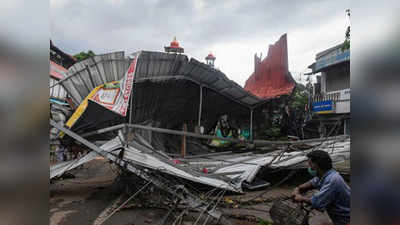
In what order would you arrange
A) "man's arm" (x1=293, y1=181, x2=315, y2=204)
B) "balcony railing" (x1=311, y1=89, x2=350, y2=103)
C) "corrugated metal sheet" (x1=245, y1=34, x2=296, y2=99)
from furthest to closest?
"balcony railing" (x1=311, y1=89, x2=350, y2=103)
"corrugated metal sheet" (x1=245, y1=34, x2=296, y2=99)
"man's arm" (x1=293, y1=181, x2=315, y2=204)

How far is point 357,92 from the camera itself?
81cm

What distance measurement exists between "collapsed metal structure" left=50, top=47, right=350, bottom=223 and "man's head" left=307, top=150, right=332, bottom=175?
39.9 inches

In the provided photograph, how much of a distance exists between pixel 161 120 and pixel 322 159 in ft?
22.3

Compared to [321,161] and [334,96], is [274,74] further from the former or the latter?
[321,161]

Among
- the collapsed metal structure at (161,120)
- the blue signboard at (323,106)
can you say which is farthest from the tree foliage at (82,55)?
the blue signboard at (323,106)

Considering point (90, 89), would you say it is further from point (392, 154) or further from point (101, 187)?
point (392, 154)

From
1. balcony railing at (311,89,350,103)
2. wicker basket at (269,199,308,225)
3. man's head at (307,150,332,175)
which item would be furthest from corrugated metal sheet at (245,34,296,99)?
wicker basket at (269,199,308,225)

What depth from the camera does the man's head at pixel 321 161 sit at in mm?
2545

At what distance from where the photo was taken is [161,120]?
8.56 metres

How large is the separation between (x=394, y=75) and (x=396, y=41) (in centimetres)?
12

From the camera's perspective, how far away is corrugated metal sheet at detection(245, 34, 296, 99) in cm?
1239

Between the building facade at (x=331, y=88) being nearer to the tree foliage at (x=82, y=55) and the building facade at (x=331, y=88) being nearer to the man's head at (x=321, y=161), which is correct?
the man's head at (x=321, y=161)

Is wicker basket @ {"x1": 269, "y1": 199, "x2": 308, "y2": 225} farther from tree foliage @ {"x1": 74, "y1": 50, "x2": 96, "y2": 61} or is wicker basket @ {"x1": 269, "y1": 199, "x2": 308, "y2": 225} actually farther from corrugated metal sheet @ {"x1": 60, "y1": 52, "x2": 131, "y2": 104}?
tree foliage @ {"x1": 74, "y1": 50, "x2": 96, "y2": 61}

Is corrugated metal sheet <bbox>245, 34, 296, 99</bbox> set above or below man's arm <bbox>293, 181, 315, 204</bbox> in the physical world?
above
